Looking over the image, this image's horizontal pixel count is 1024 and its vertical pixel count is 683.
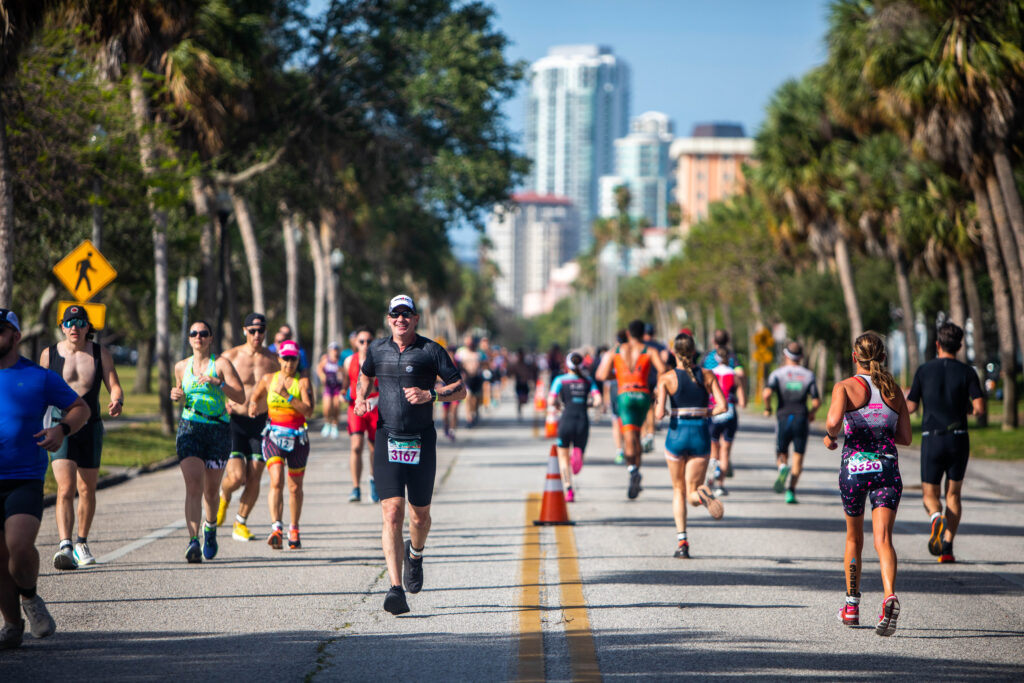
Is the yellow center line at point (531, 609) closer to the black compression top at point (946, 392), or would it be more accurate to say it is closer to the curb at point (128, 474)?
the black compression top at point (946, 392)

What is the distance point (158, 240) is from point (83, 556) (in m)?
14.1

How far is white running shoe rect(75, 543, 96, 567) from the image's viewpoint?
382 inches

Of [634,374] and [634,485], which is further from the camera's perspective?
[634,374]

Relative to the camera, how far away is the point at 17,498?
665 cm

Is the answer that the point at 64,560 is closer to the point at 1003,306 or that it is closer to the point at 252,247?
the point at 252,247

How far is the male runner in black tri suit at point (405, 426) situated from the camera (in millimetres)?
7855

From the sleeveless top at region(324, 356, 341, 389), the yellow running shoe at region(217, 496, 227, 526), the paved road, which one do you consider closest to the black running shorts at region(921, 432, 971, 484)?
the paved road

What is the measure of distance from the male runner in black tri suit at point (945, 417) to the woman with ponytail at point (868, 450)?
2718 millimetres

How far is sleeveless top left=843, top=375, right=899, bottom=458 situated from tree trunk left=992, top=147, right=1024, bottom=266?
17.9m

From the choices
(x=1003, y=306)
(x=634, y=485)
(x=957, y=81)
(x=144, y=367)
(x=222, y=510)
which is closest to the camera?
(x=222, y=510)

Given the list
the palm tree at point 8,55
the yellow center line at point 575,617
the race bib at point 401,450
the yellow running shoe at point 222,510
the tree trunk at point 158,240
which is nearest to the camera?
the yellow center line at point 575,617

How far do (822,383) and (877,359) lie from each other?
46113 mm

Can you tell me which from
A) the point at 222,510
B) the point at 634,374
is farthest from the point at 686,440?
the point at 634,374

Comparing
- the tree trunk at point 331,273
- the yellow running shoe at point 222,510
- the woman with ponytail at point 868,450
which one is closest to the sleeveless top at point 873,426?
the woman with ponytail at point 868,450
